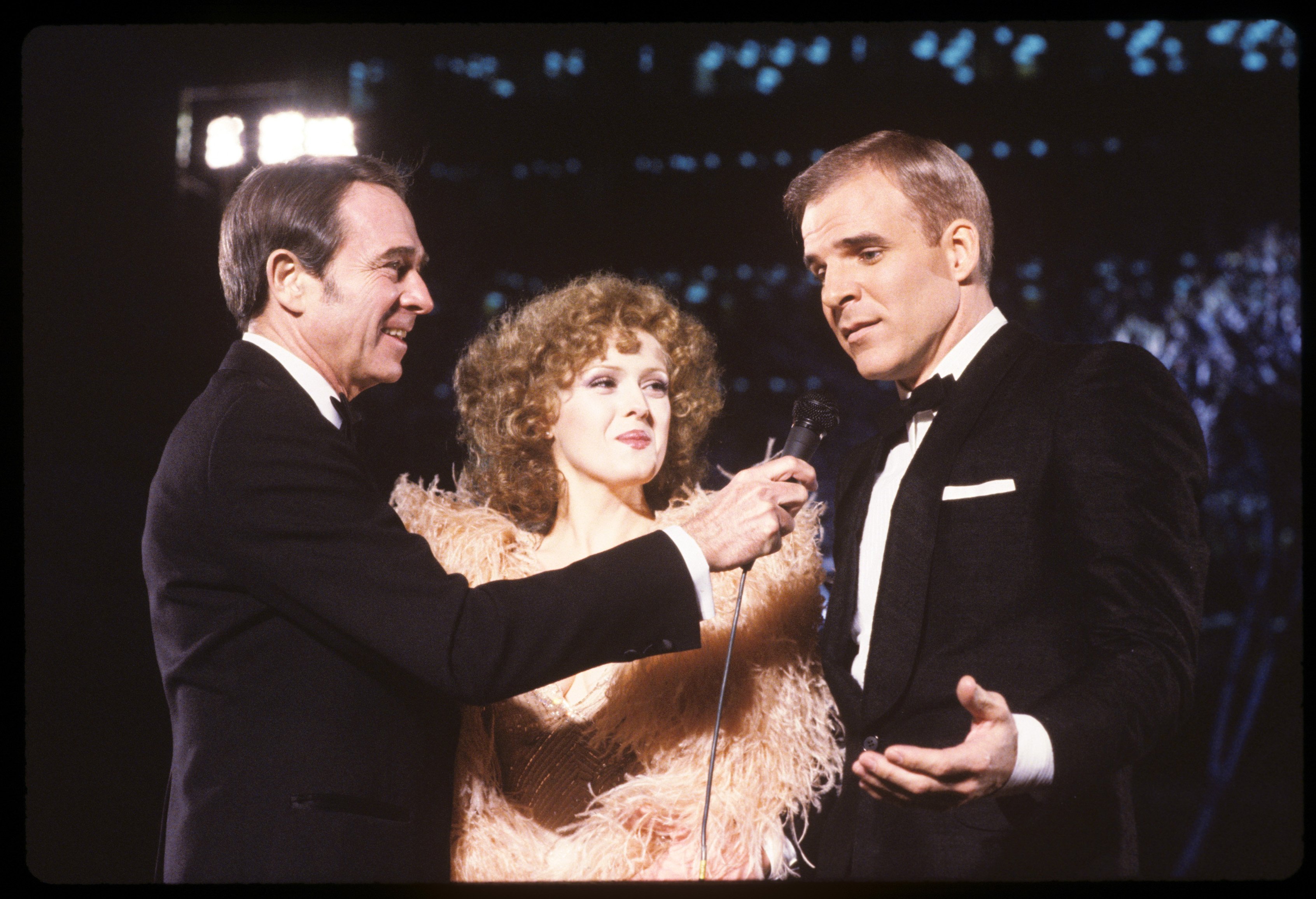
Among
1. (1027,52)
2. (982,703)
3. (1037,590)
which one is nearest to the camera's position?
(982,703)

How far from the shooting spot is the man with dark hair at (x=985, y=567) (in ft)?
5.71

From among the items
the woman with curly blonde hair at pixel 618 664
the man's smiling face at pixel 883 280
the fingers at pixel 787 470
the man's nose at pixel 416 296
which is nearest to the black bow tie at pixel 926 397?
the man's smiling face at pixel 883 280

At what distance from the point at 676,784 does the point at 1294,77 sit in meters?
2.28

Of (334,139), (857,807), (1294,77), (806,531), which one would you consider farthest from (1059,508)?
(334,139)

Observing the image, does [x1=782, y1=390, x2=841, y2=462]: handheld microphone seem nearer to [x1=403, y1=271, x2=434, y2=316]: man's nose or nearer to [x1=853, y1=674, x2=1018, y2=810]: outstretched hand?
[x1=853, y1=674, x2=1018, y2=810]: outstretched hand

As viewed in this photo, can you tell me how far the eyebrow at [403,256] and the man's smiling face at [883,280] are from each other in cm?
93

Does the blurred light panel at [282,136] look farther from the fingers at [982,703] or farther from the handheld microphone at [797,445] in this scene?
the fingers at [982,703]

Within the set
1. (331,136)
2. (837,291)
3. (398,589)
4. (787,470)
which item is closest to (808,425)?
(787,470)

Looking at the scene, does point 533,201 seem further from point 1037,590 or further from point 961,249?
point 1037,590

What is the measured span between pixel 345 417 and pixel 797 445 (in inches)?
37.6

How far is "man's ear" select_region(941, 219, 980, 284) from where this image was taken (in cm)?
217

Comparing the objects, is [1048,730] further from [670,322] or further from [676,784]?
[670,322]

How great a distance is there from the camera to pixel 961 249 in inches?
86.0

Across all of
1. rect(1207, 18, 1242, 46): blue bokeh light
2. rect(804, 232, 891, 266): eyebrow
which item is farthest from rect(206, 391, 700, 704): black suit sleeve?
rect(1207, 18, 1242, 46): blue bokeh light
